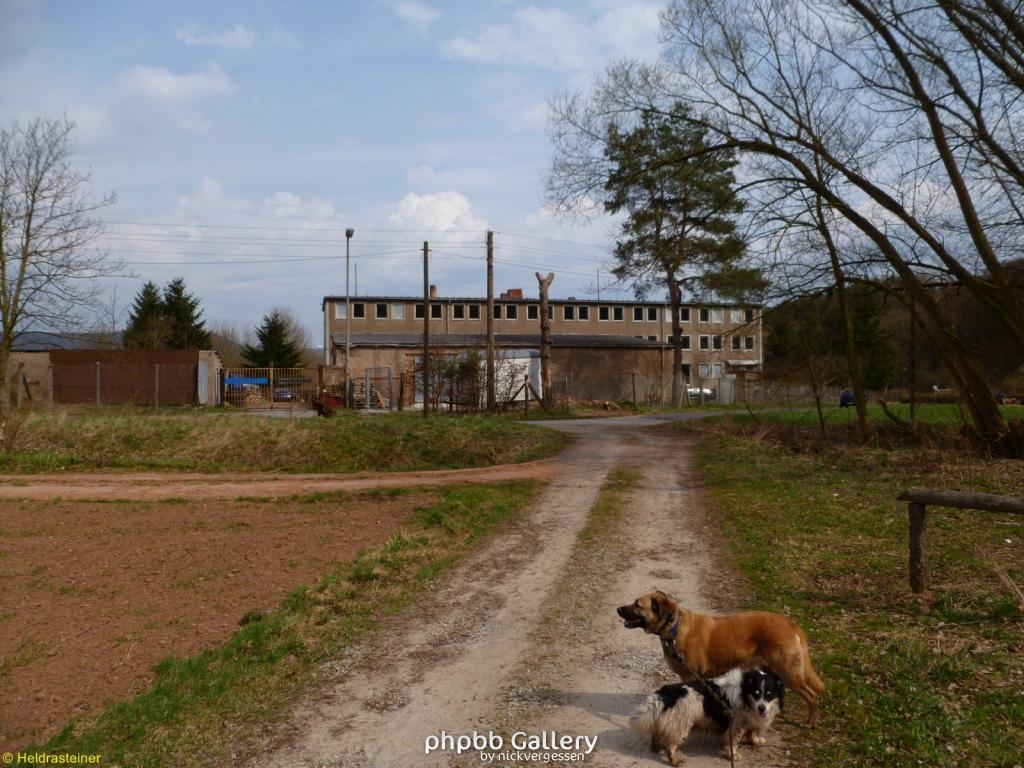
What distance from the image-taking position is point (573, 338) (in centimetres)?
4953

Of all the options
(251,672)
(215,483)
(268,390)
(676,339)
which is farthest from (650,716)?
(676,339)

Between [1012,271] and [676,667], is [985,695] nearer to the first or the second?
[676,667]

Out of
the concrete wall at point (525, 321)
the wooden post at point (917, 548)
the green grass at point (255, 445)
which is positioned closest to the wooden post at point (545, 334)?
the green grass at point (255, 445)

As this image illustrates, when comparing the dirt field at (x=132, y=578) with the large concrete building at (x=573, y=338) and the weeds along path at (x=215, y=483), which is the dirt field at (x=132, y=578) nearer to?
the weeds along path at (x=215, y=483)

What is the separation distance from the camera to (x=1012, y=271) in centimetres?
1739

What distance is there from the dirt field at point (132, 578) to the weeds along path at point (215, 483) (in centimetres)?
61

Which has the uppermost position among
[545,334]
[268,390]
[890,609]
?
[545,334]

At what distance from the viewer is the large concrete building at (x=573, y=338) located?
46219mm

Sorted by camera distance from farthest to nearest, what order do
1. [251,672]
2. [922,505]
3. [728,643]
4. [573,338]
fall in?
[573,338] < [922,505] < [251,672] < [728,643]

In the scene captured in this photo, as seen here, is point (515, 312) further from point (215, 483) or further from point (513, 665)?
point (513, 665)

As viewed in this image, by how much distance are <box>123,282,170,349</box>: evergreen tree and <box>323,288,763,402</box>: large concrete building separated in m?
10.2

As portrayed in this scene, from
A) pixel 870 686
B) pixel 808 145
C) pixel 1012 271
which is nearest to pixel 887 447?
pixel 1012 271

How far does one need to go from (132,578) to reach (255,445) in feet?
33.9

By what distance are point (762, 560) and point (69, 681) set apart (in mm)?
6906
